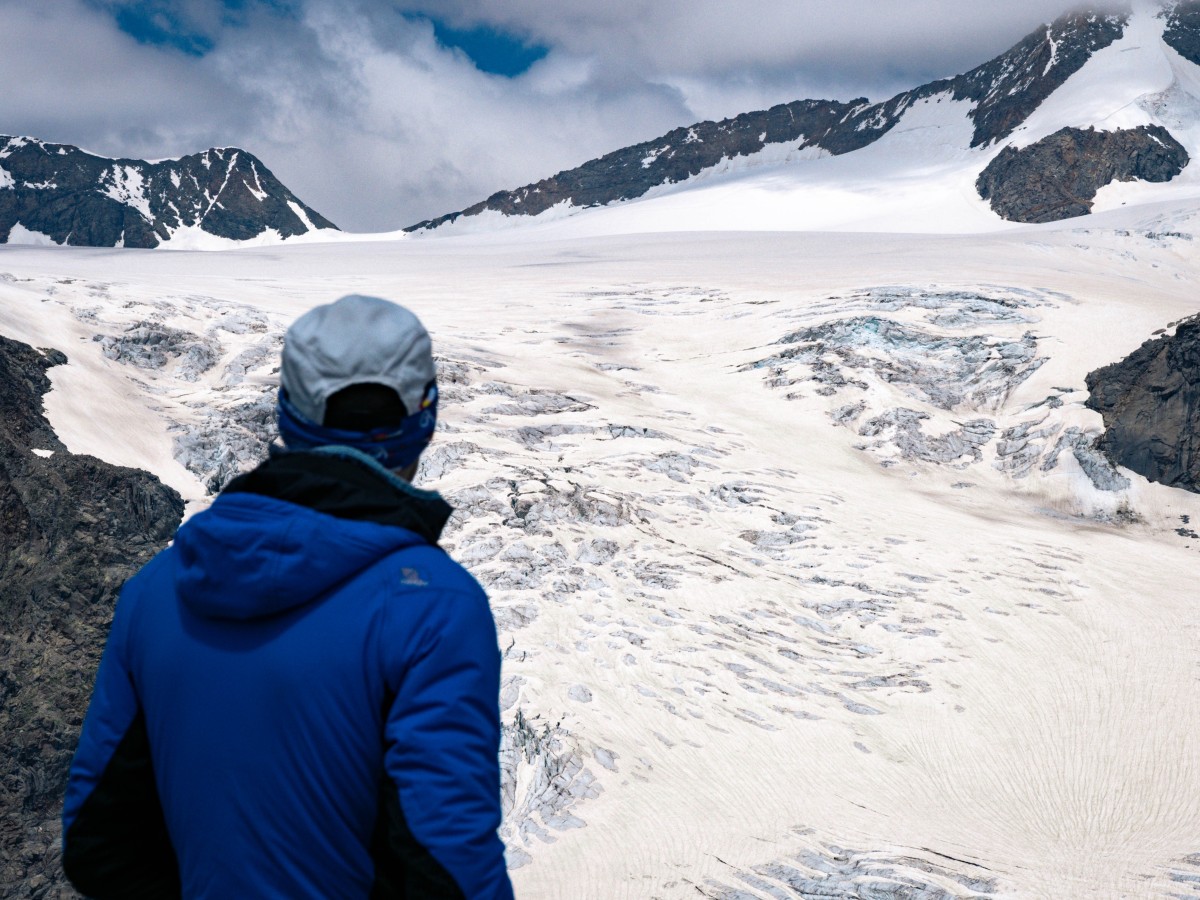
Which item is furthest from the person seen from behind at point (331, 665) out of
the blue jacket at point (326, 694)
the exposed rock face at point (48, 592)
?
the exposed rock face at point (48, 592)

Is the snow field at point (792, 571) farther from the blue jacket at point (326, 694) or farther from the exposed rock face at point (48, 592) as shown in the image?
the blue jacket at point (326, 694)

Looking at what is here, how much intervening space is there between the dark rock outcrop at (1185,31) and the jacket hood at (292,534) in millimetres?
203082

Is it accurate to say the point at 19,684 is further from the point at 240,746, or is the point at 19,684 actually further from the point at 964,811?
the point at 240,746

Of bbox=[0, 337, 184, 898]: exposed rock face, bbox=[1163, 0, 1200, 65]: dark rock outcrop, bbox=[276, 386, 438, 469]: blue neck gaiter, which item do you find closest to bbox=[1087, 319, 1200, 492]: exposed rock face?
bbox=[0, 337, 184, 898]: exposed rock face

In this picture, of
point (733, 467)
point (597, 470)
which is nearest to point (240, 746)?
point (597, 470)

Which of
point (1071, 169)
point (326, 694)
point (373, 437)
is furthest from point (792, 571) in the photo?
point (1071, 169)

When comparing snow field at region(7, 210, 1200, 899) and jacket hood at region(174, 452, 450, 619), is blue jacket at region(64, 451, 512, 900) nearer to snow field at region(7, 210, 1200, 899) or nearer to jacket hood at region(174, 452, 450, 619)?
Result: jacket hood at region(174, 452, 450, 619)

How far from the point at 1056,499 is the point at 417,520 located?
39.5 metres

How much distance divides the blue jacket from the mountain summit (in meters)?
145

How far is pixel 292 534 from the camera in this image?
233 centimetres

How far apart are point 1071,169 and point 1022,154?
23.5 ft

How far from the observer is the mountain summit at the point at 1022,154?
15012 cm

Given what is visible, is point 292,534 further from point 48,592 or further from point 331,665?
point 48,592

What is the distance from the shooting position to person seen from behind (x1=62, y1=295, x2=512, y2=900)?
7.58ft
